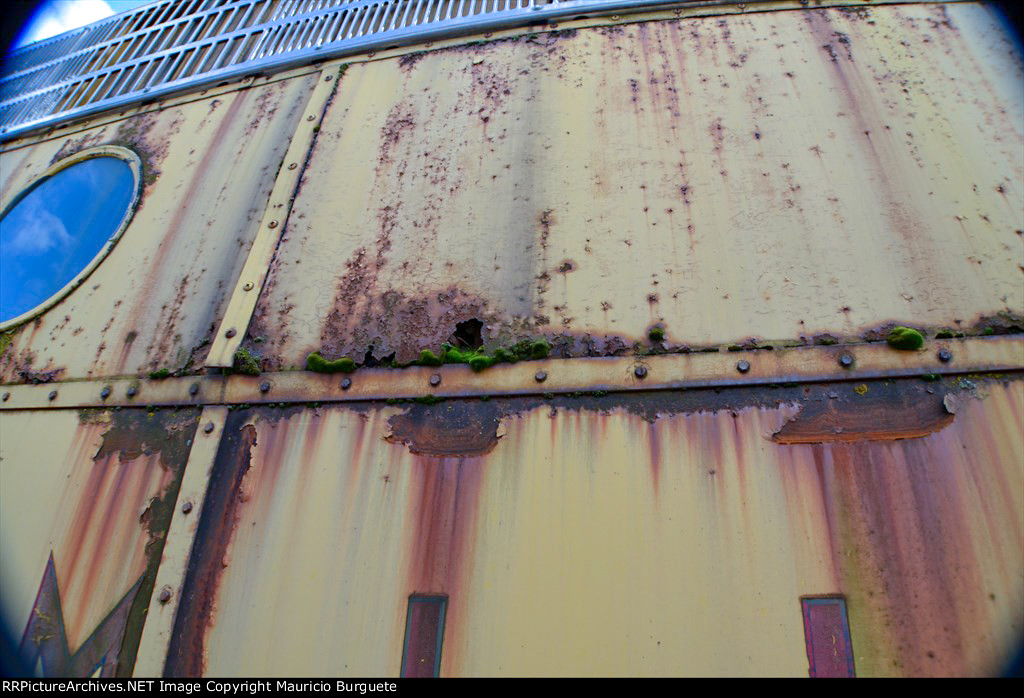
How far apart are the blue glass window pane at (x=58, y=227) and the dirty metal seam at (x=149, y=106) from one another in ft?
1.41

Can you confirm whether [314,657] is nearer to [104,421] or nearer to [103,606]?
[103,606]

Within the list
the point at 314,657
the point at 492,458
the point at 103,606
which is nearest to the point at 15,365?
the point at 103,606

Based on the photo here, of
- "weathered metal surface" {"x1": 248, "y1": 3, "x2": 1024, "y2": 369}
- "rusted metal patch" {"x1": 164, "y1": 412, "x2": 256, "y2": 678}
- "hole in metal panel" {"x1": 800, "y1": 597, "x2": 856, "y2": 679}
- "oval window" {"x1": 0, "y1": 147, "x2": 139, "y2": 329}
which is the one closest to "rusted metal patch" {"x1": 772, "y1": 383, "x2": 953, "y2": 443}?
"weathered metal surface" {"x1": 248, "y1": 3, "x2": 1024, "y2": 369}

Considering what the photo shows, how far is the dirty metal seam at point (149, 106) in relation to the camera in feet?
10.7

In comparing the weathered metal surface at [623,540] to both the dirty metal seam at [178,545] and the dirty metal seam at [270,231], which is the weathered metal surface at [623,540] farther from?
the dirty metal seam at [270,231]

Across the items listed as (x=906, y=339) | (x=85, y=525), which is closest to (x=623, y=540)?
(x=906, y=339)

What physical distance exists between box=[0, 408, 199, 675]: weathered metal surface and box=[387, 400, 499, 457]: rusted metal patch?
81 centimetres

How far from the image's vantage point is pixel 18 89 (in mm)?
4484

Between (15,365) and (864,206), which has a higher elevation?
(864,206)

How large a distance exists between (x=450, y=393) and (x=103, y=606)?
50.3 inches

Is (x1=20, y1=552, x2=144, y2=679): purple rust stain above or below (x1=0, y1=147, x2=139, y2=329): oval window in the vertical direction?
below

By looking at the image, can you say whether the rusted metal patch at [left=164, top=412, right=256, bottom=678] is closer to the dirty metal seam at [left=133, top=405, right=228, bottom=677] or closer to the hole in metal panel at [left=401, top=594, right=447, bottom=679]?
the dirty metal seam at [left=133, top=405, right=228, bottom=677]

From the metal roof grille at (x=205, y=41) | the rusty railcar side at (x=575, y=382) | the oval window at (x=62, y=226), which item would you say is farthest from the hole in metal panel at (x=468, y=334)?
the oval window at (x=62, y=226)

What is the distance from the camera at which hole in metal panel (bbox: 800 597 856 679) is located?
1.43 m
